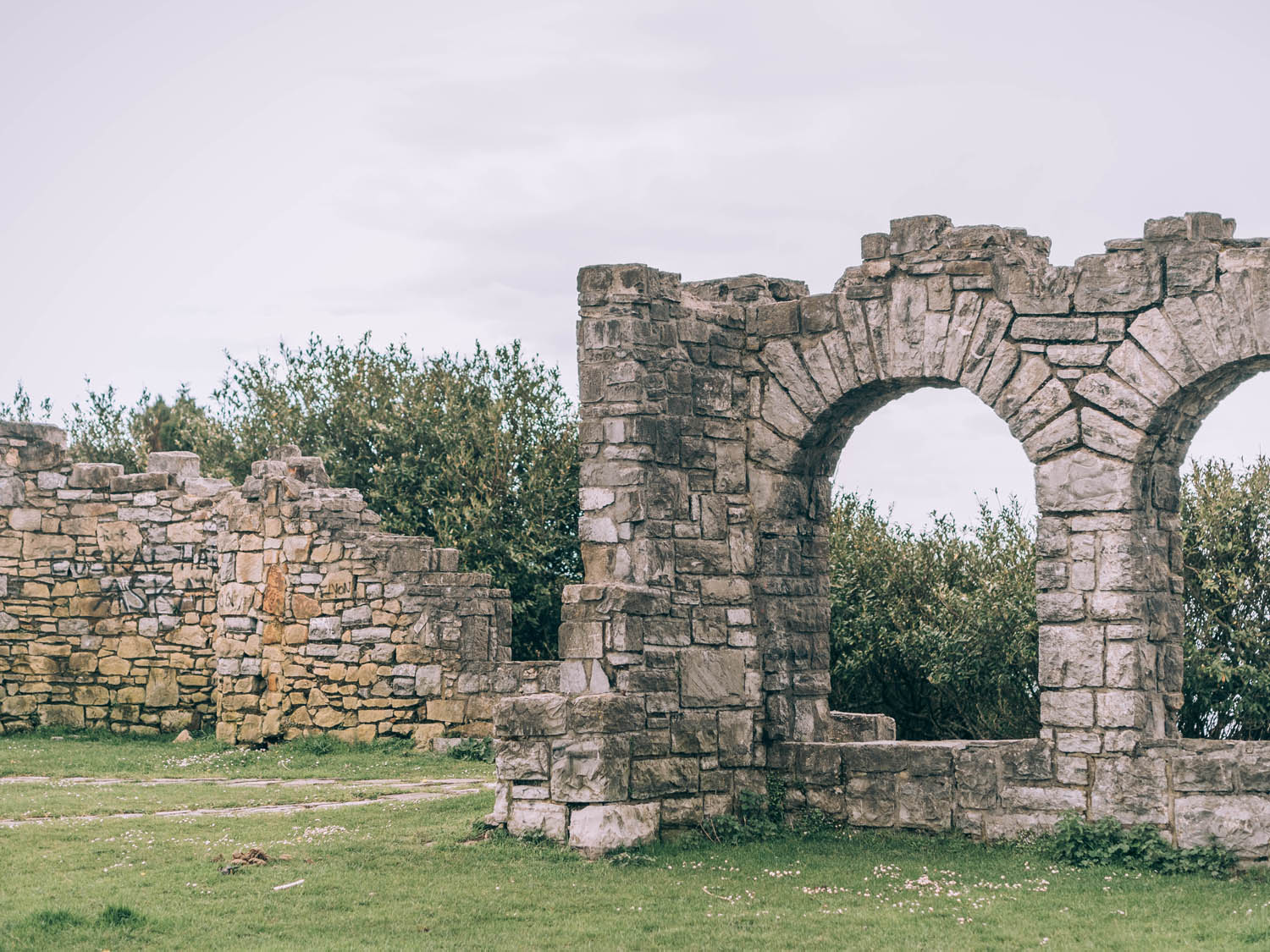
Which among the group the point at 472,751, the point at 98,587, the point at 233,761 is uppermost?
the point at 98,587

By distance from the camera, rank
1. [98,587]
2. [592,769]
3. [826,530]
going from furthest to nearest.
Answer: [98,587], [826,530], [592,769]

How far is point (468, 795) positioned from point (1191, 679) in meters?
7.42

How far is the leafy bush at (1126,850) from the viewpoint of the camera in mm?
10547

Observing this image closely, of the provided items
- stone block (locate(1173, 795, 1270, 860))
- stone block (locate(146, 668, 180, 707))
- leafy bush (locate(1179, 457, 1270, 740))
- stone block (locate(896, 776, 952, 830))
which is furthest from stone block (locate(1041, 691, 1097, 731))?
stone block (locate(146, 668, 180, 707))

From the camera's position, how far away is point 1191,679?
1600cm

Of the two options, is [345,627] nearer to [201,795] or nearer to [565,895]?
[201,795]

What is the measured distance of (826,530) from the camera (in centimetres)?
1305

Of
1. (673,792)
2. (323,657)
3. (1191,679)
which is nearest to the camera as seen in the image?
(673,792)

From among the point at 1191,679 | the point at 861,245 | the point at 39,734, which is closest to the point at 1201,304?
the point at 861,245

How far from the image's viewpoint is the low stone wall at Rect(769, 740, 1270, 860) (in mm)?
10578

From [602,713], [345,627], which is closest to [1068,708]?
[602,713]

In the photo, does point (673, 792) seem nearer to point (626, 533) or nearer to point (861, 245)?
point (626, 533)

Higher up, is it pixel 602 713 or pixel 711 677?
pixel 711 677

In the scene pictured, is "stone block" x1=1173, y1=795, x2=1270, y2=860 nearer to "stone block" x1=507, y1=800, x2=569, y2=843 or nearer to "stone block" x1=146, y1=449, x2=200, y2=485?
"stone block" x1=507, y1=800, x2=569, y2=843
